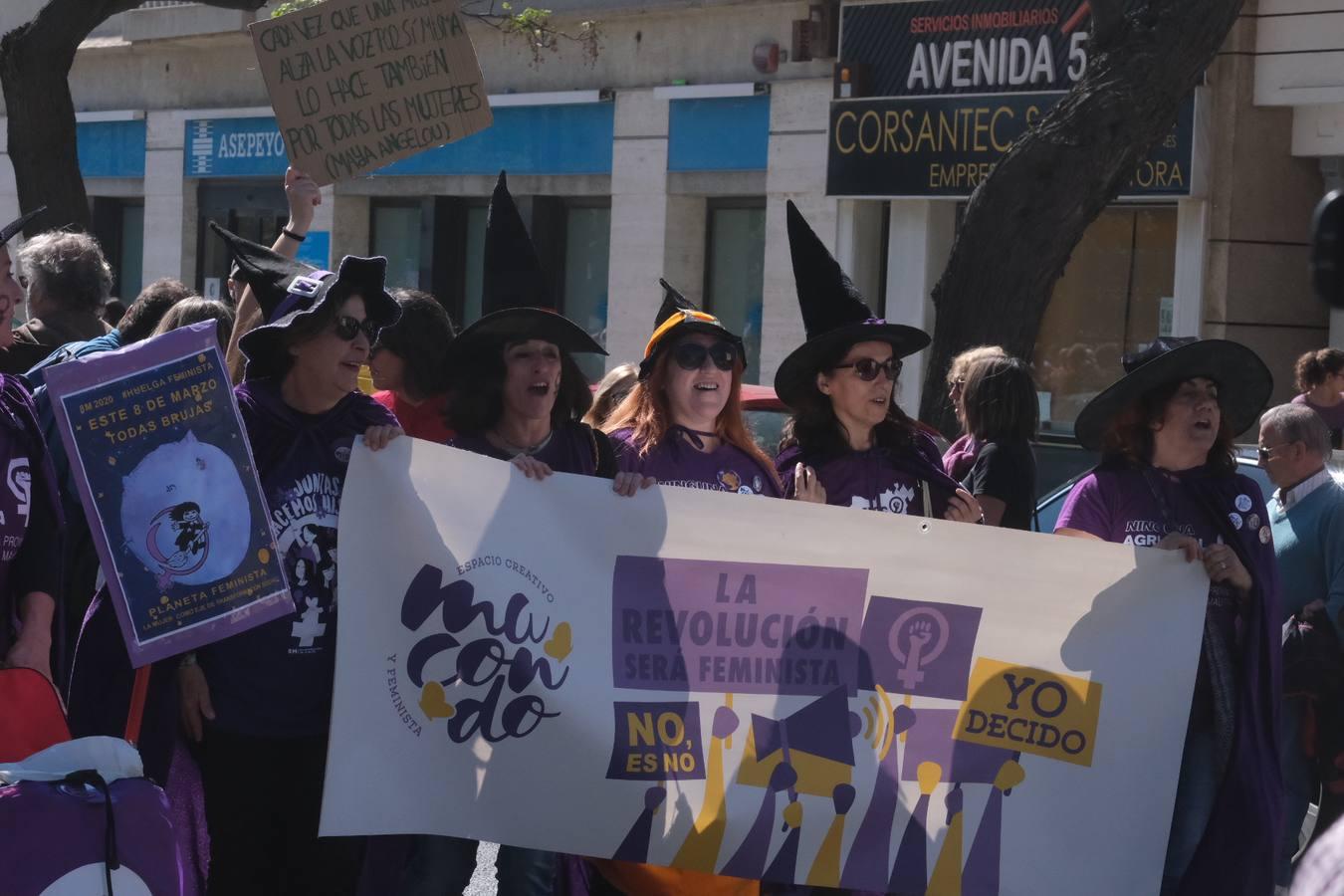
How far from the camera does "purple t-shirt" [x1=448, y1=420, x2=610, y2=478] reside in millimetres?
4816

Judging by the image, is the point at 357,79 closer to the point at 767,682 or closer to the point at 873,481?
the point at 873,481

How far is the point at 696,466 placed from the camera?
5020 millimetres

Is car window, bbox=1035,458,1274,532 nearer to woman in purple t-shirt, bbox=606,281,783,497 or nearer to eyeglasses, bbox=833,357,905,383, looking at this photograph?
eyeglasses, bbox=833,357,905,383

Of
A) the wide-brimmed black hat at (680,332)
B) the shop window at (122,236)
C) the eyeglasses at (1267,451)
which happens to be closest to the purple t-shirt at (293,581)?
the wide-brimmed black hat at (680,332)

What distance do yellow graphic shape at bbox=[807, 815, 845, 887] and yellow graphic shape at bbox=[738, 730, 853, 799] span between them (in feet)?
0.29

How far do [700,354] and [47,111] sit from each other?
6945mm

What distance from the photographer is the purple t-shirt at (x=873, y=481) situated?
519 centimetres

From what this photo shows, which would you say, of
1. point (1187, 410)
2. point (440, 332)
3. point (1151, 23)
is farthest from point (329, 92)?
point (1151, 23)

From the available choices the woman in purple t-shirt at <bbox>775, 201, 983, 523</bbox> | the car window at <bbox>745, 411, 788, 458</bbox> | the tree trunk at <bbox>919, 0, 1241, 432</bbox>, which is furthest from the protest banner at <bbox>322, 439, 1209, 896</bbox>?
the tree trunk at <bbox>919, 0, 1241, 432</bbox>

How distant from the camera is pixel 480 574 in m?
4.63

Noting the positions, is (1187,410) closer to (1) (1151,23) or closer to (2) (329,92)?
(2) (329,92)

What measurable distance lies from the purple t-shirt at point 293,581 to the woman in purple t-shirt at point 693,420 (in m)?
0.90

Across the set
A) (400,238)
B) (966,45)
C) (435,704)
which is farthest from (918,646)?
(400,238)

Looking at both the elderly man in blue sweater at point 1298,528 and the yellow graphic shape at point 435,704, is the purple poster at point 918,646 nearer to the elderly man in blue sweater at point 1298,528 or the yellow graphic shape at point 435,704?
the yellow graphic shape at point 435,704
